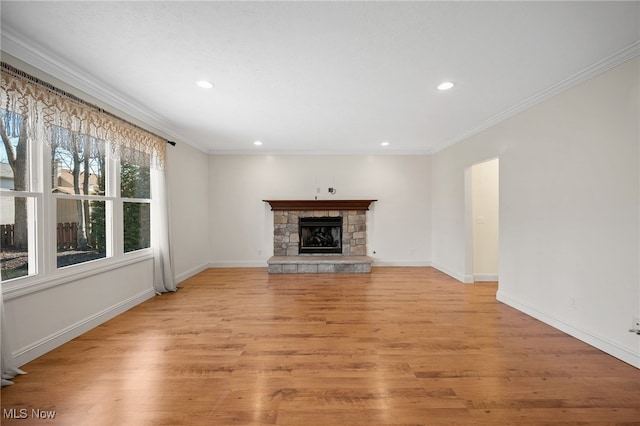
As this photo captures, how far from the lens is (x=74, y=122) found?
2.35 m

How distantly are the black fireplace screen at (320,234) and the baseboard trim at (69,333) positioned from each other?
309cm

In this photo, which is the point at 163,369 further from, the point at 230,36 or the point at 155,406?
the point at 230,36

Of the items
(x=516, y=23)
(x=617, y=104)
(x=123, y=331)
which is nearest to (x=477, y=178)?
(x=617, y=104)

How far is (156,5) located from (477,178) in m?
4.63

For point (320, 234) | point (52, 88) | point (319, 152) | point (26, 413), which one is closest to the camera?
point (26, 413)

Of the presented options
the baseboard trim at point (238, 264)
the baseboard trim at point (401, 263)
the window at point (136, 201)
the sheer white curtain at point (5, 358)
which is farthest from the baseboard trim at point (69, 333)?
the baseboard trim at point (401, 263)

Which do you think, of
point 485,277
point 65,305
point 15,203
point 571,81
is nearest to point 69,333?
point 65,305

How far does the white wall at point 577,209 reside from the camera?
2.01m

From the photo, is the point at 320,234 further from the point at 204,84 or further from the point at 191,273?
the point at 204,84

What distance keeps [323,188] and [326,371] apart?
3946 mm

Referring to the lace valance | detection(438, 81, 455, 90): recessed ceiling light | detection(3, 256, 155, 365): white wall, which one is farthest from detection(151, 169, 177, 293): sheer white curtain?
detection(438, 81, 455, 90): recessed ceiling light

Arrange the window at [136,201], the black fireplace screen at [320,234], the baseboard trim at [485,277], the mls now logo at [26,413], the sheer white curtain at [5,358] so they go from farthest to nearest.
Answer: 1. the black fireplace screen at [320,234]
2. the baseboard trim at [485,277]
3. the window at [136,201]
4. the sheer white curtain at [5,358]
5. the mls now logo at [26,413]

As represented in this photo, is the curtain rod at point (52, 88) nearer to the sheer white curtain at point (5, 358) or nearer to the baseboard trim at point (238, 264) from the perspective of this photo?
the sheer white curtain at point (5, 358)

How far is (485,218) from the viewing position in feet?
13.9
